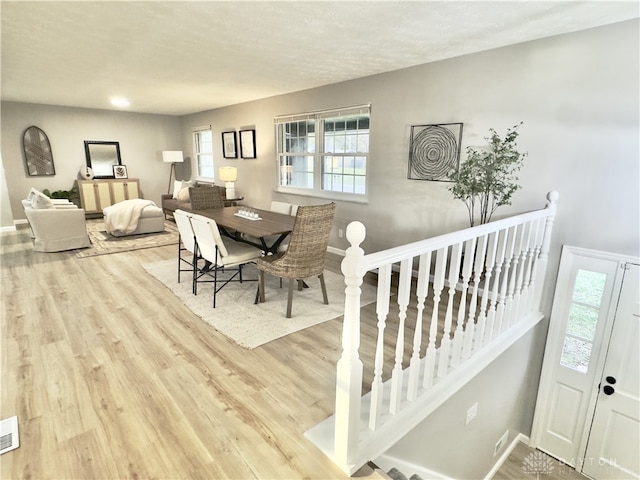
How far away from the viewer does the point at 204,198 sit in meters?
4.75

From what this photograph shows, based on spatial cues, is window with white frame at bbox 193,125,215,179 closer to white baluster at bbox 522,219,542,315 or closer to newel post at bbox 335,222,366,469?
white baluster at bbox 522,219,542,315

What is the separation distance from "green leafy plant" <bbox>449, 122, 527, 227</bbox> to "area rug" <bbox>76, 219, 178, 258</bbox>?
448 centimetres

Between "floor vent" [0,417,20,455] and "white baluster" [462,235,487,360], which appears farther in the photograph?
"white baluster" [462,235,487,360]

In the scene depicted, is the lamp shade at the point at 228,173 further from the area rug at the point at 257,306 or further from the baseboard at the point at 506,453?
the baseboard at the point at 506,453

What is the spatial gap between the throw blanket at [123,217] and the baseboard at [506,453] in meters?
5.95

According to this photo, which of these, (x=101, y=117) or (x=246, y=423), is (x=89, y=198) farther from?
(x=246, y=423)

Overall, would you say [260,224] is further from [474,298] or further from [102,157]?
[102,157]

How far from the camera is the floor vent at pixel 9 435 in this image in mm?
1658

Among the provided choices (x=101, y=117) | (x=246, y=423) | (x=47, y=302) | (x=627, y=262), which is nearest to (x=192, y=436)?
(x=246, y=423)

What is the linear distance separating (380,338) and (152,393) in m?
1.43

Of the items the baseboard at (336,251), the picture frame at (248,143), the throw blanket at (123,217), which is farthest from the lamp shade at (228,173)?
the baseboard at (336,251)

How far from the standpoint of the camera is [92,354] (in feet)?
8.03

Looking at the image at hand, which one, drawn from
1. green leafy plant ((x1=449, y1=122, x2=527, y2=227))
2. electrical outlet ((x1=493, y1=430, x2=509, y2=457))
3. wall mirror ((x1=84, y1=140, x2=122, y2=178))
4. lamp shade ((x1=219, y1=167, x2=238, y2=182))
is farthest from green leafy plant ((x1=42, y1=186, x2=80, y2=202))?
electrical outlet ((x1=493, y1=430, x2=509, y2=457))

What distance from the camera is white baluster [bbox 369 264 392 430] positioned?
4.98ft
